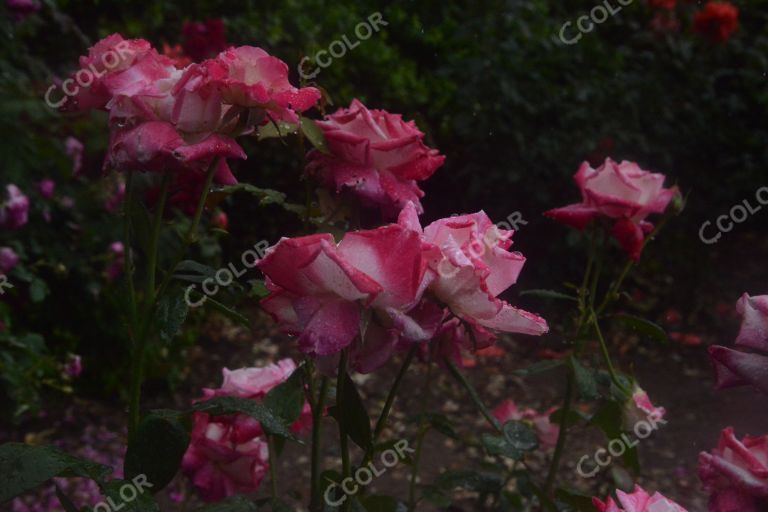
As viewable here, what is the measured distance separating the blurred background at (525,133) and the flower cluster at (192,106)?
1.94m

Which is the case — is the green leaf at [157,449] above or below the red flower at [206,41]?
above

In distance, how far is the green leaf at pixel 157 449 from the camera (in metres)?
0.68

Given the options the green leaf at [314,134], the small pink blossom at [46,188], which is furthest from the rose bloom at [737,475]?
the small pink blossom at [46,188]

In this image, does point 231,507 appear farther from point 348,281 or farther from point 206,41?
point 206,41

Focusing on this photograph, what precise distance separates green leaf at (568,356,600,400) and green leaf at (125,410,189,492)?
49 centimetres

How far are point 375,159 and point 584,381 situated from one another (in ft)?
1.34

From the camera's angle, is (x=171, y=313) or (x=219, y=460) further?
(x=219, y=460)

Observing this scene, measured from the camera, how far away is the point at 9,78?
1979 millimetres

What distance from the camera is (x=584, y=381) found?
Answer: 1007 millimetres

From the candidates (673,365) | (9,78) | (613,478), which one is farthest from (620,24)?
(613,478)

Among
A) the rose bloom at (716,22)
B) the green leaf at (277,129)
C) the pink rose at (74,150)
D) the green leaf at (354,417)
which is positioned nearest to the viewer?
the green leaf at (354,417)

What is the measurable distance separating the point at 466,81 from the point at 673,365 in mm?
1517
